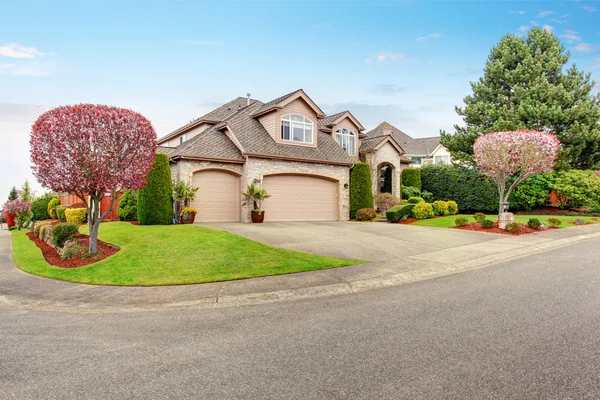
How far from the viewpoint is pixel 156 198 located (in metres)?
15.7

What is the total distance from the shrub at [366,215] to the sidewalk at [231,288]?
1100 cm

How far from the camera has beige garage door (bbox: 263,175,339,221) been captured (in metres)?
19.5

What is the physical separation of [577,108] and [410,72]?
50.6 feet

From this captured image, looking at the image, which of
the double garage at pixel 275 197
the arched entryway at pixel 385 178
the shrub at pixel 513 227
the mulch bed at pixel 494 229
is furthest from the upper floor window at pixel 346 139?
the shrub at pixel 513 227

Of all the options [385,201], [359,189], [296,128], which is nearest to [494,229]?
[359,189]

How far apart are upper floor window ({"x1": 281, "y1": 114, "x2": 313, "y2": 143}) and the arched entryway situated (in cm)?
734

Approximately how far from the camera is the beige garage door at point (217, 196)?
1794 cm

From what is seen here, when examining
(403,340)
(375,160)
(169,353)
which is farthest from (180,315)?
(375,160)

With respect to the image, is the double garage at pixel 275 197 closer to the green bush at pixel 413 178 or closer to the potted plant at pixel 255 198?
the potted plant at pixel 255 198

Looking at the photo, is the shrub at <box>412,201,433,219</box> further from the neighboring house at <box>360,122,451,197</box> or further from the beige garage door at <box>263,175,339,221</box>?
the neighboring house at <box>360,122,451,197</box>

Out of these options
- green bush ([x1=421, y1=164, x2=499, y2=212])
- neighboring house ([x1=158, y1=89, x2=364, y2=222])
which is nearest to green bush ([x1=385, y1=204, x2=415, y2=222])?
neighboring house ([x1=158, y1=89, x2=364, y2=222])

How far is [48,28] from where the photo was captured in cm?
1279

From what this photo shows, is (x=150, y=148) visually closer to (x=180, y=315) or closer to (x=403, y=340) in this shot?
(x=180, y=315)

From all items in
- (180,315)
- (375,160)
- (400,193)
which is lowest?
(180,315)
